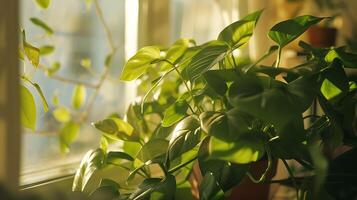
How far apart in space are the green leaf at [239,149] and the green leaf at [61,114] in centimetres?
66

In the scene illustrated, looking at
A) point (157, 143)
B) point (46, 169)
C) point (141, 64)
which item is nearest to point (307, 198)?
point (157, 143)

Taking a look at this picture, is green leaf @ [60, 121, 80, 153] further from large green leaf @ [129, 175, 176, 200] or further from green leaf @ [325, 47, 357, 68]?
green leaf @ [325, 47, 357, 68]

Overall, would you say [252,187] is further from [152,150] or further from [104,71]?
[104,71]

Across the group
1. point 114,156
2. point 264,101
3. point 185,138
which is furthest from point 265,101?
point 114,156

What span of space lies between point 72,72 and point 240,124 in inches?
29.5

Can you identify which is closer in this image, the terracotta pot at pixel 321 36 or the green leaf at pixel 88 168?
the green leaf at pixel 88 168

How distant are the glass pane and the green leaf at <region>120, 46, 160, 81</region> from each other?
337 mm

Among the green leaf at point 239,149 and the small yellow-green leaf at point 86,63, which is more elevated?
the green leaf at point 239,149

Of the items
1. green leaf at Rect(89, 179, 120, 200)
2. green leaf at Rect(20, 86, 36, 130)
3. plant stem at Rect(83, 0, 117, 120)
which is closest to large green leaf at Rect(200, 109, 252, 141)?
green leaf at Rect(89, 179, 120, 200)

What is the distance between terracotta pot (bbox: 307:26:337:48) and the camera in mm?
1454

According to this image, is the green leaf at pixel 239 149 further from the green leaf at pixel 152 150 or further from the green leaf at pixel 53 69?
the green leaf at pixel 53 69

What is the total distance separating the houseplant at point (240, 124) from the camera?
0.50m

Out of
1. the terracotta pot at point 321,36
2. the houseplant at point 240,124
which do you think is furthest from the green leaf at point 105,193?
the terracotta pot at point 321,36

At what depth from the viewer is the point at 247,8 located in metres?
1.42
